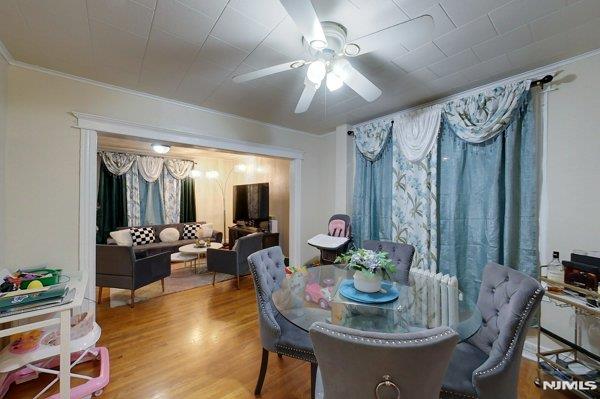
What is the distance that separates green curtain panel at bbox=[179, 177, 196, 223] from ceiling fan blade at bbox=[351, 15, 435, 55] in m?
5.83

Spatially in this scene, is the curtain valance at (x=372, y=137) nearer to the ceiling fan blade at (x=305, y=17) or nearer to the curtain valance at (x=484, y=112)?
the curtain valance at (x=484, y=112)

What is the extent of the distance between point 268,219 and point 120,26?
4.06 metres

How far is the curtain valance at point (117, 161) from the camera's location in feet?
16.8

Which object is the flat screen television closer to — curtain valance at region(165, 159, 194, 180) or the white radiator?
curtain valance at region(165, 159, 194, 180)

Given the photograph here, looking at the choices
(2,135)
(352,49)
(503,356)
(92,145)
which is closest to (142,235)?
(92,145)

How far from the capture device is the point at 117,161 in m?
5.25

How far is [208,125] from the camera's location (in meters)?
2.89

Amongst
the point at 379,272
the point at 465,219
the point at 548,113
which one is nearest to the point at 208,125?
the point at 379,272

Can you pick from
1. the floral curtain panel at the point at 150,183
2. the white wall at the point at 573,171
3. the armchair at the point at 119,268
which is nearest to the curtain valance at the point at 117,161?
the floral curtain panel at the point at 150,183

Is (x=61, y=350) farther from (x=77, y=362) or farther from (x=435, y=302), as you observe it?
(x=435, y=302)

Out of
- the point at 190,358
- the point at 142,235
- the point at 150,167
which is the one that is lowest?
the point at 190,358

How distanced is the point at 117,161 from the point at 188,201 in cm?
169

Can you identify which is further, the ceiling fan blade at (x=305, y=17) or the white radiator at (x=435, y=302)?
the white radiator at (x=435, y=302)

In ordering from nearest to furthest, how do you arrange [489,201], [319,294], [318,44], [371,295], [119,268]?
1. [318,44]
2. [371,295]
3. [319,294]
4. [489,201]
5. [119,268]
